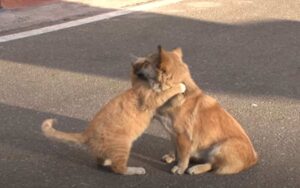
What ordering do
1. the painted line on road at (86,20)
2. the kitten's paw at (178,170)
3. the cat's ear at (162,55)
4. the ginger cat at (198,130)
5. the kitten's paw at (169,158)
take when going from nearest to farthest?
the cat's ear at (162,55) → the ginger cat at (198,130) → the kitten's paw at (178,170) → the kitten's paw at (169,158) → the painted line on road at (86,20)

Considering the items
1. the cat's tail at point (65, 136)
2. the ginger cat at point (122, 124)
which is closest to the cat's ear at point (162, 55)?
the ginger cat at point (122, 124)

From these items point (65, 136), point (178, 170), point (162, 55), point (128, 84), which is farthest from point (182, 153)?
point (128, 84)

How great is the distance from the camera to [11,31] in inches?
388

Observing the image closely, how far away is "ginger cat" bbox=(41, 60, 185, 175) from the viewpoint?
5262 millimetres

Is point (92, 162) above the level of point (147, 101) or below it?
below

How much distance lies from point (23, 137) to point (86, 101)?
1.15 metres

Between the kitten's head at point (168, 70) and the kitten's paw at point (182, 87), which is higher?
the kitten's head at point (168, 70)

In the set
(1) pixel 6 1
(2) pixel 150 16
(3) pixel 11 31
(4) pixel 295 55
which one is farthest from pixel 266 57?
(1) pixel 6 1

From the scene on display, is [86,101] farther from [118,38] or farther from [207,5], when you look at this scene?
[207,5]

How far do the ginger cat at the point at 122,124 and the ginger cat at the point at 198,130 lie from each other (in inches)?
3.3

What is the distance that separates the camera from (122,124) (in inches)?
208

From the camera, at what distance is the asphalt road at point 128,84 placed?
5.49 meters

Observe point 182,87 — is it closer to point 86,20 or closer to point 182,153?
point 182,153

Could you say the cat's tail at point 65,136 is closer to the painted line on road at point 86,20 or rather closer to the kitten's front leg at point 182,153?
the kitten's front leg at point 182,153
